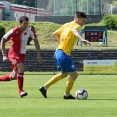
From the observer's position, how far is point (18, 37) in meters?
16.1

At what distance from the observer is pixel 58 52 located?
50.3 ft

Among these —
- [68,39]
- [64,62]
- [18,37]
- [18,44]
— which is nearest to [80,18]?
[68,39]

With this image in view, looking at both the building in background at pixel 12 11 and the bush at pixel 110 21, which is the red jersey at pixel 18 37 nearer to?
the bush at pixel 110 21

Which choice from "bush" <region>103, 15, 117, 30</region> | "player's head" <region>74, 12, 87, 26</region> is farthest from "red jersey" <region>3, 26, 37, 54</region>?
"bush" <region>103, 15, 117, 30</region>

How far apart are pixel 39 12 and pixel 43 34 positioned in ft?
84.9

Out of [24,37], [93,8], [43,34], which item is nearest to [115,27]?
[93,8]

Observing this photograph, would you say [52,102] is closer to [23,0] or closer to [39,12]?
[39,12]

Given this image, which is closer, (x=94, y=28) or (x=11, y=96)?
(x=11, y=96)

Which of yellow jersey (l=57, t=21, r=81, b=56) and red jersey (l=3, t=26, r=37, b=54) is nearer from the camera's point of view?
yellow jersey (l=57, t=21, r=81, b=56)

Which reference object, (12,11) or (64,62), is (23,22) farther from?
(12,11)

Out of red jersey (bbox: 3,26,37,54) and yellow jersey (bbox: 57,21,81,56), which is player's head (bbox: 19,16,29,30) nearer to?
red jersey (bbox: 3,26,37,54)

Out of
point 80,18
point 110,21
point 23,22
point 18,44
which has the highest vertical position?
point 80,18

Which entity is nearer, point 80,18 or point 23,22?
point 80,18

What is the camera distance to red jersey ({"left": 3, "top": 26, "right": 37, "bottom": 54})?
1605cm
